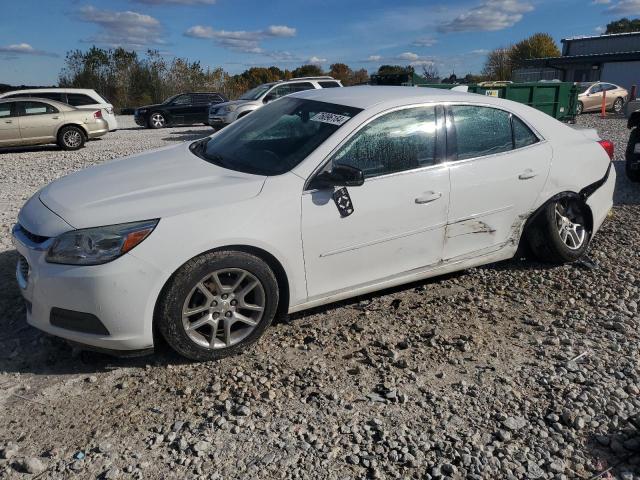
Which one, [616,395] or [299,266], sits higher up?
[299,266]

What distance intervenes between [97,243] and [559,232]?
146 inches

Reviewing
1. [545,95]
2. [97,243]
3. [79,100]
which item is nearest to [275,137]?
[97,243]

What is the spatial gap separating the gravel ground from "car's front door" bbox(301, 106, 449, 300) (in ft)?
1.41

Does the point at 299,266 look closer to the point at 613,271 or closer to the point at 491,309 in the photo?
the point at 491,309

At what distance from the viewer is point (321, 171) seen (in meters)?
3.47

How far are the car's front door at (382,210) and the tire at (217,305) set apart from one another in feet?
1.15

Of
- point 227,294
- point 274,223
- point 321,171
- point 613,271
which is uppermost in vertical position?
point 321,171

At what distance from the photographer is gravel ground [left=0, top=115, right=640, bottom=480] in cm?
252

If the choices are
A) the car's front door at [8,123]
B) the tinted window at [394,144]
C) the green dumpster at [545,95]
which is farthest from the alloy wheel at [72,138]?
the tinted window at [394,144]

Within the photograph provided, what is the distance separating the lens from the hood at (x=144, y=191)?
3.09m

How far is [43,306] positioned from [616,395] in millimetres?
3277

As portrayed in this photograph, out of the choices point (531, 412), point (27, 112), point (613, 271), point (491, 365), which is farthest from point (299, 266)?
point (27, 112)

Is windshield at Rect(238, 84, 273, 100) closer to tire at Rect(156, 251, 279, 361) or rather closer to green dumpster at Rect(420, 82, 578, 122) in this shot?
green dumpster at Rect(420, 82, 578, 122)

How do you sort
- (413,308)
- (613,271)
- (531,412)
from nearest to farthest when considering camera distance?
(531,412), (413,308), (613,271)
